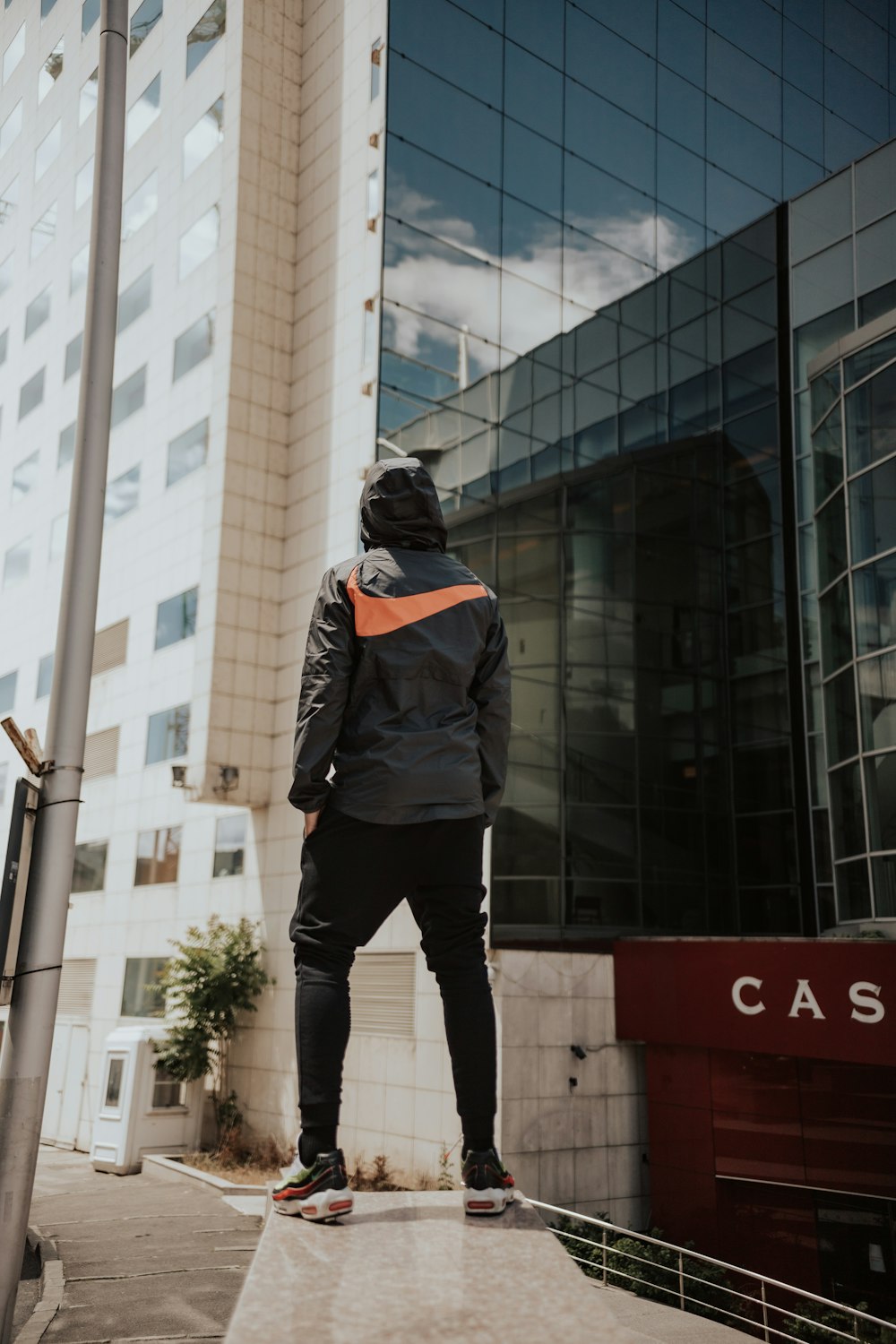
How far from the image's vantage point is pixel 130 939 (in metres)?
26.1

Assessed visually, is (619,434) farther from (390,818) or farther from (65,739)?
(390,818)

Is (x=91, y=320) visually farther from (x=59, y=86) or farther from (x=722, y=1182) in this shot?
(x=59, y=86)

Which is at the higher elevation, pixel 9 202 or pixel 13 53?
pixel 13 53

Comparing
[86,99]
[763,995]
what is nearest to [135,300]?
[86,99]

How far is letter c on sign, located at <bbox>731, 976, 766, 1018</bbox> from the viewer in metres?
16.8

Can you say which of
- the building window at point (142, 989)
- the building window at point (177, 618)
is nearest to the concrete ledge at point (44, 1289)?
the building window at point (142, 989)

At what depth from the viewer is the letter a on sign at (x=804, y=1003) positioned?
1603 centimetres

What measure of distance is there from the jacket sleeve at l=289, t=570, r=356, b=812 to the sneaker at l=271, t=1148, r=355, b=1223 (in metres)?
1.12

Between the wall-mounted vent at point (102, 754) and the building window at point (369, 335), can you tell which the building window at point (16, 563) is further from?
the building window at point (369, 335)

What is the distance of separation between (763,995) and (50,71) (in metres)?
36.1

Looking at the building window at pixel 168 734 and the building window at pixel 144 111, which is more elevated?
the building window at pixel 144 111

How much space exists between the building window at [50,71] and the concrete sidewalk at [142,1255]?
32794 mm

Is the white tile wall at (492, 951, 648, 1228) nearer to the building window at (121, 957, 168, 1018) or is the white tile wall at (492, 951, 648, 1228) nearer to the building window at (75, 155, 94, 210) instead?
the building window at (121, 957, 168, 1018)

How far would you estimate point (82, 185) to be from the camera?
3444 cm
